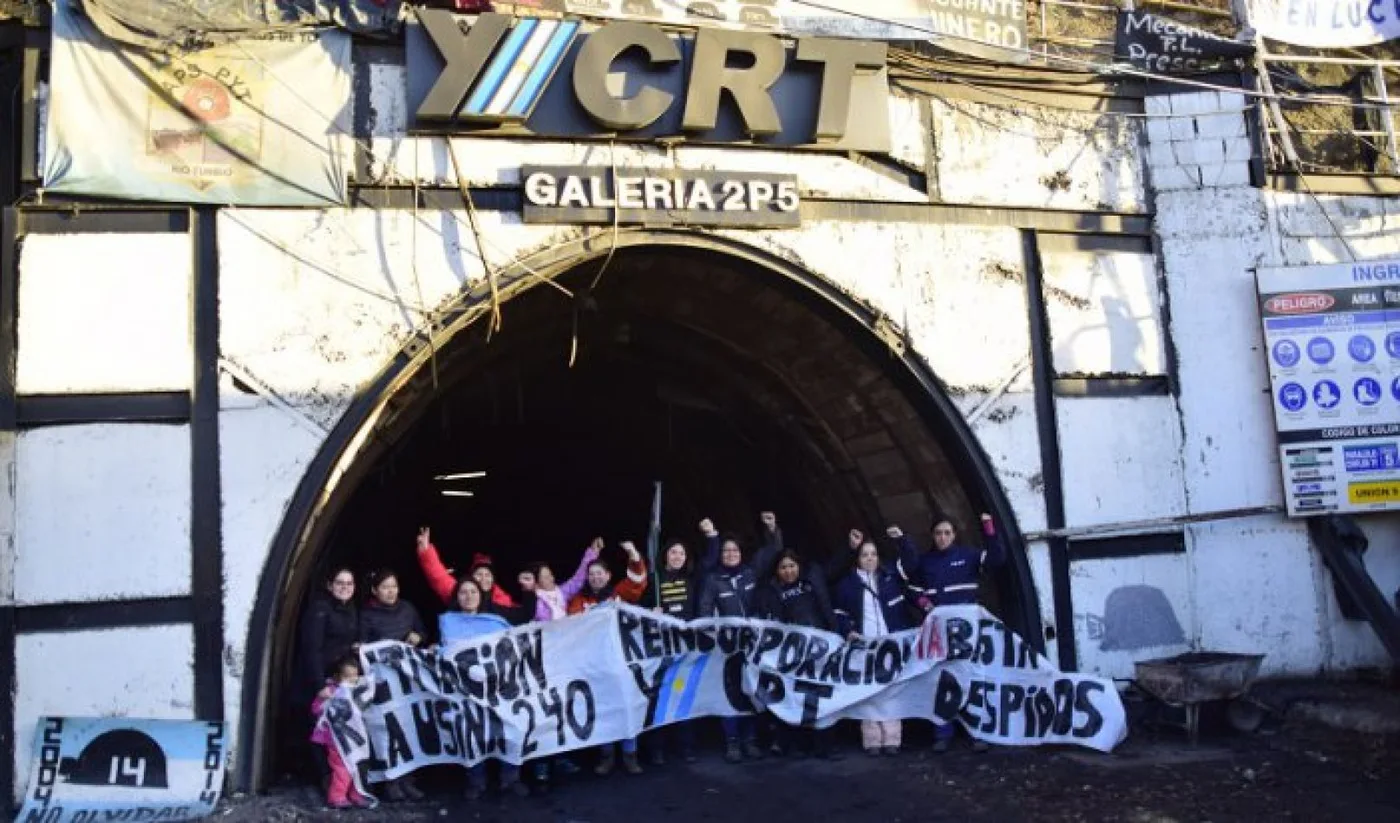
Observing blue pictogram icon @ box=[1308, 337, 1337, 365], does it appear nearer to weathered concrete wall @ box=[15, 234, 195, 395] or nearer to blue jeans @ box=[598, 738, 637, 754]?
blue jeans @ box=[598, 738, 637, 754]

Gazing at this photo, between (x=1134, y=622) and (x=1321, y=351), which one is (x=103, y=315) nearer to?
(x=1134, y=622)

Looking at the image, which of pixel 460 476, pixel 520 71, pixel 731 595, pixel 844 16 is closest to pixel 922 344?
pixel 731 595

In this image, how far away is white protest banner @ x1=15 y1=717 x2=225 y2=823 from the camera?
734 cm

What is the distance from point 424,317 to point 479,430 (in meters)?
6.15

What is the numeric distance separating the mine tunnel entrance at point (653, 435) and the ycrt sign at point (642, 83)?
3.51 ft

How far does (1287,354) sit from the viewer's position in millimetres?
10359

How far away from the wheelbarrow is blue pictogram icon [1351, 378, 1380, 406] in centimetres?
286

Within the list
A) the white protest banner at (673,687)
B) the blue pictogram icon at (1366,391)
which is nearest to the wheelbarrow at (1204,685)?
the white protest banner at (673,687)

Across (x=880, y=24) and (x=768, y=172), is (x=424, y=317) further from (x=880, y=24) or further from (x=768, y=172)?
(x=880, y=24)

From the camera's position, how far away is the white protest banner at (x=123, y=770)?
7340 mm

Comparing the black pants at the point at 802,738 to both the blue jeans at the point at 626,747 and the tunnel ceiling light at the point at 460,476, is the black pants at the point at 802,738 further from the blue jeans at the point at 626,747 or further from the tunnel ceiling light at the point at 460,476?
the tunnel ceiling light at the point at 460,476

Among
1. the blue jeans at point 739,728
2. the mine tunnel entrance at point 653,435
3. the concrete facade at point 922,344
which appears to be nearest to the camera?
the concrete facade at point 922,344

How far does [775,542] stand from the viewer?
381 inches

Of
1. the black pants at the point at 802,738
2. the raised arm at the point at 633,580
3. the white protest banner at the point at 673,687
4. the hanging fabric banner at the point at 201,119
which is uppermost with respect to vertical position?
the hanging fabric banner at the point at 201,119
